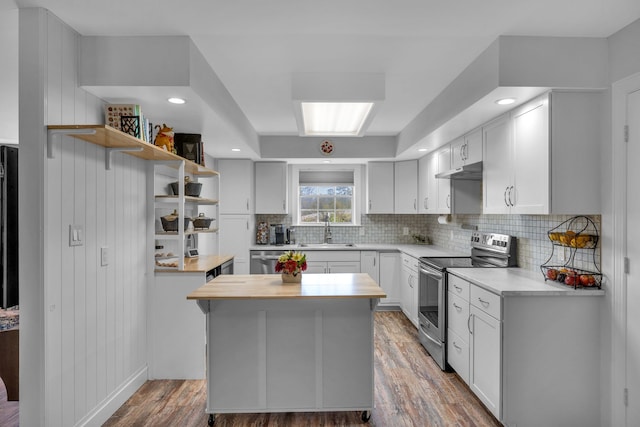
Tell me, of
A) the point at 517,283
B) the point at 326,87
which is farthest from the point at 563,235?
the point at 326,87

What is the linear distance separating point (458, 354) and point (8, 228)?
12.2 feet

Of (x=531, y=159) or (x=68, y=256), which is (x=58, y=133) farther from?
(x=531, y=159)

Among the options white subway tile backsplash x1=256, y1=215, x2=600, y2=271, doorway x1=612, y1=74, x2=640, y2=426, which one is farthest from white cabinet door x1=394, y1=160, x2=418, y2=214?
doorway x1=612, y1=74, x2=640, y2=426

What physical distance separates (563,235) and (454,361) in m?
1.36

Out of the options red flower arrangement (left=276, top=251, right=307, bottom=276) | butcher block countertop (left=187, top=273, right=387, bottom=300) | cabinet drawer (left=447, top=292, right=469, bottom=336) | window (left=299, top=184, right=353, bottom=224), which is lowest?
cabinet drawer (left=447, top=292, right=469, bottom=336)

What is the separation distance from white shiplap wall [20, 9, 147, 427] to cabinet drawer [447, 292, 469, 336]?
8.34ft

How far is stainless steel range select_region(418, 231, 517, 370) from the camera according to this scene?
3393 millimetres

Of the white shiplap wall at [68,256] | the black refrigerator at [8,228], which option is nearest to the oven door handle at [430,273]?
the white shiplap wall at [68,256]

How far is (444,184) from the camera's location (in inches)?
175

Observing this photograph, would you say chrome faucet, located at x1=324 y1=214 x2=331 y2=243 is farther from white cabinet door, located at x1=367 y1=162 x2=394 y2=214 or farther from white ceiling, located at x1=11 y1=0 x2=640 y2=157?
white ceiling, located at x1=11 y1=0 x2=640 y2=157

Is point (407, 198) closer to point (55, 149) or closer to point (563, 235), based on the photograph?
point (563, 235)

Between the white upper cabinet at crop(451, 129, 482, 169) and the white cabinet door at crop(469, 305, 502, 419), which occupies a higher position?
the white upper cabinet at crop(451, 129, 482, 169)

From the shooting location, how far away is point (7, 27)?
2098mm

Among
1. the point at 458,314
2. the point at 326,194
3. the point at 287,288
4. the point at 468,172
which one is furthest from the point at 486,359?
the point at 326,194
